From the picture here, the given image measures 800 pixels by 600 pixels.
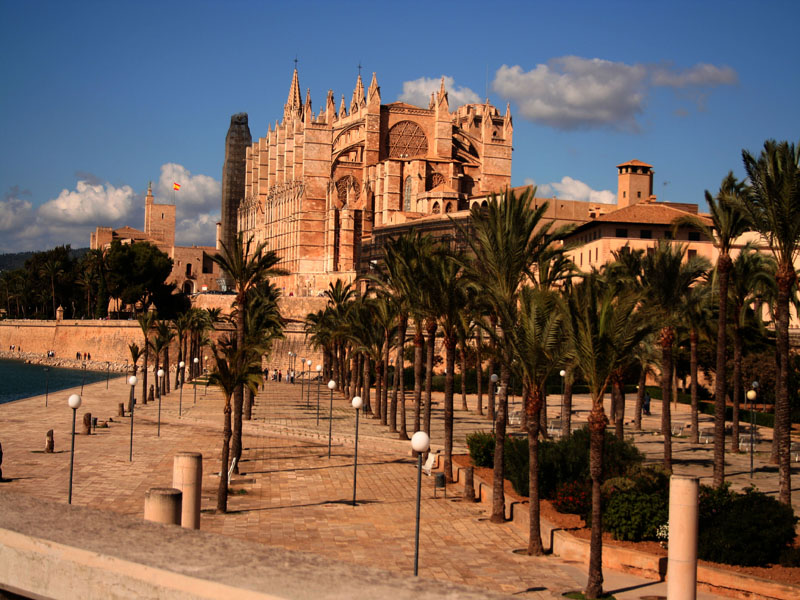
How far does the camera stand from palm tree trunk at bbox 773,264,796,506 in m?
16.3

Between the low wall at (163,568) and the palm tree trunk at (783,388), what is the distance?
14.6 meters

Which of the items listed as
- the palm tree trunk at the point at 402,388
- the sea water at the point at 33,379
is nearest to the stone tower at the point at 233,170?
the sea water at the point at 33,379

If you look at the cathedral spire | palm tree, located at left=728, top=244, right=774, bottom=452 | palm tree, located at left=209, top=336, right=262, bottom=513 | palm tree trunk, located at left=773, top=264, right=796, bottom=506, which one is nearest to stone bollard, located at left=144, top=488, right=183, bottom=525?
palm tree, located at left=209, top=336, right=262, bottom=513

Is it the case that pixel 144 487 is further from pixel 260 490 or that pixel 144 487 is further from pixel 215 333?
pixel 215 333

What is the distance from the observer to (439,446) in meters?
24.9

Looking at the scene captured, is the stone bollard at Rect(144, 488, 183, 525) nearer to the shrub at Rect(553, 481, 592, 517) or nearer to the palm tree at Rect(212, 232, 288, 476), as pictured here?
the shrub at Rect(553, 481, 592, 517)

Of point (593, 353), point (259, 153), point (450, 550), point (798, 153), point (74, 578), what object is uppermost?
point (259, 153)

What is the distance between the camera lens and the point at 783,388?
17609 millimetres

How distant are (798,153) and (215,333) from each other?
176 feet

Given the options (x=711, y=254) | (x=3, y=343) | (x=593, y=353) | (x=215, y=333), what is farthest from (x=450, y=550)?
(x=3, y=343)

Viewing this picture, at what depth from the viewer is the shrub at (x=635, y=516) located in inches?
528

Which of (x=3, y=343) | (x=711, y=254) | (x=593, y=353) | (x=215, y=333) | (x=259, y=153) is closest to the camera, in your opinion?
(x=593, y=353)

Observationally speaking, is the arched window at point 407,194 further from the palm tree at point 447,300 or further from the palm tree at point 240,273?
the palm tree at point 447,300

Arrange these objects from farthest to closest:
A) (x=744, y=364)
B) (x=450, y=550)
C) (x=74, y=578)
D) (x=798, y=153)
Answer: (x=744, y=364), (x=798, y=153), (x=450, y=550), (x=74, y=578)
